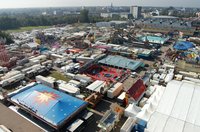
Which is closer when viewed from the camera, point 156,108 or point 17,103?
point 156,108

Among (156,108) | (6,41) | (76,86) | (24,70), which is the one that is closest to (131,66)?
(76,86)

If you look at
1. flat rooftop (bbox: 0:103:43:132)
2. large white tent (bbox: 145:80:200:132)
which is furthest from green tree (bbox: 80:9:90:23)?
large white tent (bbox: 145:80:200:132)

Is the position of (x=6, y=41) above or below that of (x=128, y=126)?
above

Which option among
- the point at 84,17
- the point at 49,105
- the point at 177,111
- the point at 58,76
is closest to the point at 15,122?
the point at 49,105

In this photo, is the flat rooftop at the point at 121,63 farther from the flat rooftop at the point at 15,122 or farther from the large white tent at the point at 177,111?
the flat rooftop at the point at 15,122

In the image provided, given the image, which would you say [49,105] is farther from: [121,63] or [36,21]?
[36,21]

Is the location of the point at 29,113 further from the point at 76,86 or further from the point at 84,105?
the point at 76,86

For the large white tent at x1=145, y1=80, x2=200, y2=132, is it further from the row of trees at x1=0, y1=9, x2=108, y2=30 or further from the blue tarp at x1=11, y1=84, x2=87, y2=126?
the row of trees at x1=0, y1=9, x2=108, y2=30

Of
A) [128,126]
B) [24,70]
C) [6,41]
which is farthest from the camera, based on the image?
[6,41]
